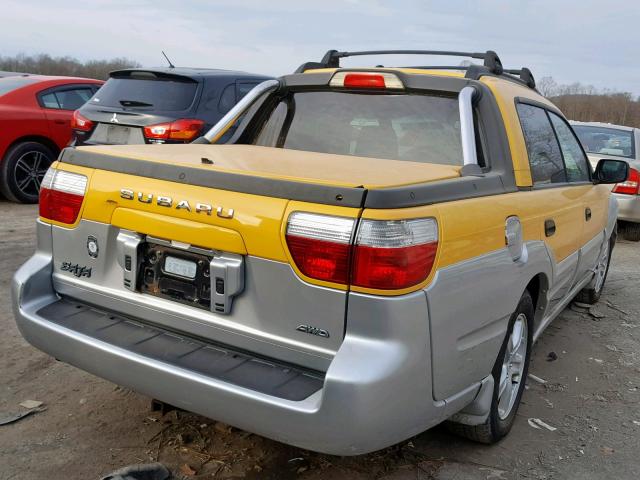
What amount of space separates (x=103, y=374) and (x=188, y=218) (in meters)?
0.73

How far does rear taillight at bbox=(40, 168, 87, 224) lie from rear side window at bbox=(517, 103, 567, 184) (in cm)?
222

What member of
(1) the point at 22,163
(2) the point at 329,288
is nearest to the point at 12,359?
(2) the point at 329,288

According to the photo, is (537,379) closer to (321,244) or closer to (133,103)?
(321,244)

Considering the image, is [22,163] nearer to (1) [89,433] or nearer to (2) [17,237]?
(2) [17,237]

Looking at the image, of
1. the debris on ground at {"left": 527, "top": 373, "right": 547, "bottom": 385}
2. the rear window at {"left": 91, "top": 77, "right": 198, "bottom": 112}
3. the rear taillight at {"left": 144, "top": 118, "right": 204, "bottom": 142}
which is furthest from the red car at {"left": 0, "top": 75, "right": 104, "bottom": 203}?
the debris on ground at {"left": 527, "top": 373, "right": 547, "bottom": 385}

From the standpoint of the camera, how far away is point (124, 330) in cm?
267

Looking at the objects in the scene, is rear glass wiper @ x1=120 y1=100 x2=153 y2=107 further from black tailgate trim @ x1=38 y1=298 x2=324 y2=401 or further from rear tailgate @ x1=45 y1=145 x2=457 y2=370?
black tailgate trim @ x1=38 y1=298 x2=324 y2=401

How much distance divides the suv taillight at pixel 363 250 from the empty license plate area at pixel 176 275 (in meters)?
0.45

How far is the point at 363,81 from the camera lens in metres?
3.58

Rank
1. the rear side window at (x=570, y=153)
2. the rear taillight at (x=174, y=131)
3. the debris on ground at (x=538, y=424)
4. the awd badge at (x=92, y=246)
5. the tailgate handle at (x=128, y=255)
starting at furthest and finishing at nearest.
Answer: the rear taillight at (x=174, y=131) < the rear side window at (x=570, y=153) < the debris on ground at (x=538, y=424) < the awd badge at (x=92, y=246) < the tailgate handle at (x=128, y=255)

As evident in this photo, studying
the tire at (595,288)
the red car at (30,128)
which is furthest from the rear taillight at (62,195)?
the red car at (30,128)

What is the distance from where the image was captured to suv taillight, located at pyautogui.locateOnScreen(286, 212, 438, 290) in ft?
7.11

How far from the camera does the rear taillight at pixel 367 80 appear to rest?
351cm

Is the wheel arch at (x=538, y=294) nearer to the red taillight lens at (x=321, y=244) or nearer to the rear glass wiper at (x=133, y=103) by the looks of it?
the red taillight lens at (x=321, y=244)
